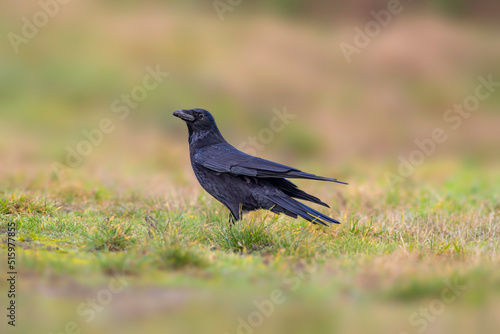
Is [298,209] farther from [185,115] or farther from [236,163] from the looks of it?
[185,115]

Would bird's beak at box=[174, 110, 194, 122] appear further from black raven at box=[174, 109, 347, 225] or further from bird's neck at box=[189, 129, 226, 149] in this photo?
black raven at box=[174, 109, 347, 225]

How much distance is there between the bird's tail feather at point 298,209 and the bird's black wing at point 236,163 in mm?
313

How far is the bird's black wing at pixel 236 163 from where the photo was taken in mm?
5840

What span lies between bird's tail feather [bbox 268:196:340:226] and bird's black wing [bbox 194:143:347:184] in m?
0.31

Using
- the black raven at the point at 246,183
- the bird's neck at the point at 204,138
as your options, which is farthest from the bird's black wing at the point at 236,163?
the bird's neck at the point at 204,138

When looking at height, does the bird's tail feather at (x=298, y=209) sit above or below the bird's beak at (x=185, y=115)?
below

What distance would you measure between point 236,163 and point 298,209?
0.79m

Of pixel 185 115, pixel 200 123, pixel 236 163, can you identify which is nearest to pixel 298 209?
pixel 236 163

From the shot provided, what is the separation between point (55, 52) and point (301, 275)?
13715 millimetres

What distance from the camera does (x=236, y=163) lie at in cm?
616

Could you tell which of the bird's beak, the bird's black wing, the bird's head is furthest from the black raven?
the bird's beak

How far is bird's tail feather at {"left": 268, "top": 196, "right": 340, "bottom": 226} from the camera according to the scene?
5.87m

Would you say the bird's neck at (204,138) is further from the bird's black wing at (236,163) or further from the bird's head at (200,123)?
the bird's black wing at (236,163)

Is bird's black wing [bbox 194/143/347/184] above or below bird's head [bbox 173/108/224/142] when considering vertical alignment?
below
